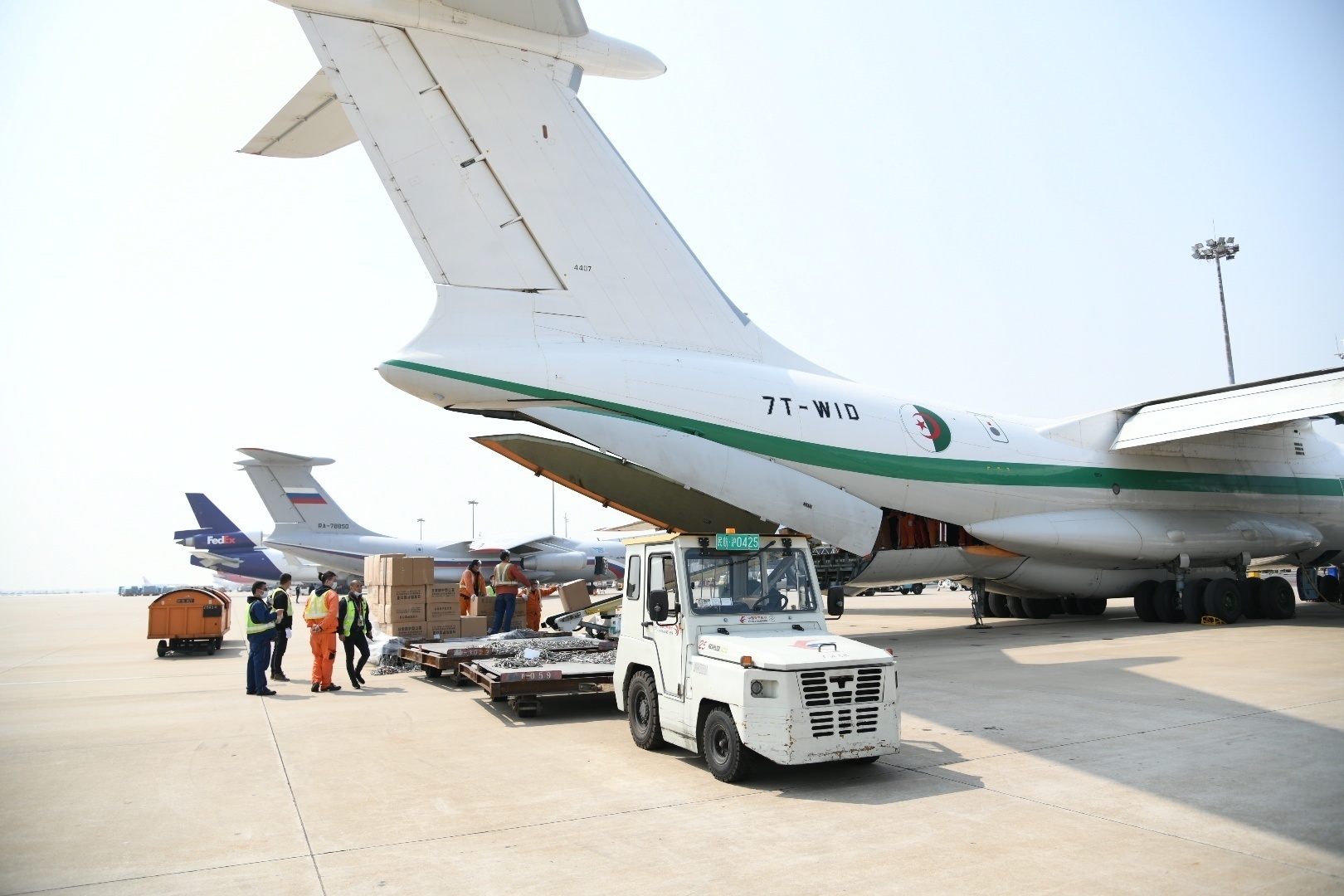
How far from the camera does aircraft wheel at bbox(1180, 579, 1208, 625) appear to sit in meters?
15.9

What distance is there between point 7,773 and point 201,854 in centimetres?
324

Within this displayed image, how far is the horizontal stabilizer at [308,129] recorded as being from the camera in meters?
10.3

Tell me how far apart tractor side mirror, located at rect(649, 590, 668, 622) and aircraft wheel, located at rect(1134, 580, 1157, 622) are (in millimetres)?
13682

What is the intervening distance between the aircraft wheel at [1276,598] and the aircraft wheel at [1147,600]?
1714 mm

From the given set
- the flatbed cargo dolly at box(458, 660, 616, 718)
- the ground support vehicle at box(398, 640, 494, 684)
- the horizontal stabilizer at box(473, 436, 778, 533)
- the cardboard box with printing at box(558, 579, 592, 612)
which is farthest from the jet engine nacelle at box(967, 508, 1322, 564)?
the ground support vehicle at box(398, 640, 494, 684)

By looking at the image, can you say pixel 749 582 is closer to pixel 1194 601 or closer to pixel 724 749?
pixel 724 749

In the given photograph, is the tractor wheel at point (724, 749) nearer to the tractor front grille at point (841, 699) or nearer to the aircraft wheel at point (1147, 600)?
the tractor front grille at point (841, 699)

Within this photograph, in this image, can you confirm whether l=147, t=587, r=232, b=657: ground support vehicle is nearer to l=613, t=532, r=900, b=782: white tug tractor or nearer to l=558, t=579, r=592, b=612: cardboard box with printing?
l=558, t=579, r=592, b=612: cardboard box with printing

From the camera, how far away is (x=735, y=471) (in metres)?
11.1

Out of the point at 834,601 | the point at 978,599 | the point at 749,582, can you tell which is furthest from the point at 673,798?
the point at 978,599

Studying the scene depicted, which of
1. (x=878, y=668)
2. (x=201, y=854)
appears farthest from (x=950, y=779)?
(x=201, y=854)

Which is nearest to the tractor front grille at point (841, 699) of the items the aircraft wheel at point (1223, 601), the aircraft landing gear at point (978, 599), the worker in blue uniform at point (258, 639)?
the worker in blue uniform at point (258, 639)

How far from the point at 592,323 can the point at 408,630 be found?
20.0ft

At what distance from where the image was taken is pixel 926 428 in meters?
13.6
